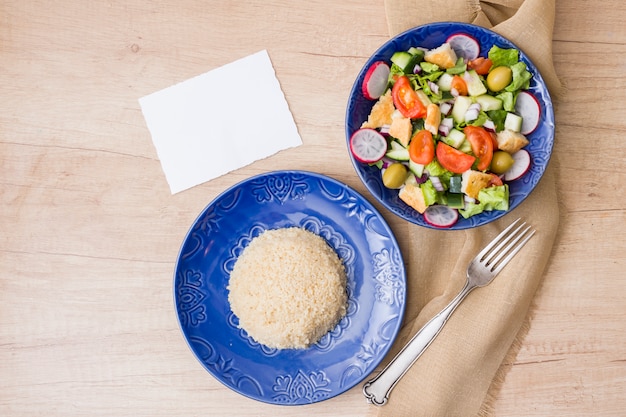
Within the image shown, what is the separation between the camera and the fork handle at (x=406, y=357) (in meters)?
2.24

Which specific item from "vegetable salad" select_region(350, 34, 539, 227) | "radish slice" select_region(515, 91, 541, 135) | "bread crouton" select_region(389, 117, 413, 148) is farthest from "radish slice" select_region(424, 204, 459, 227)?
"radish slice" select_region(515, 91, 541, 135)

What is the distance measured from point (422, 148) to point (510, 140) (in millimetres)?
291

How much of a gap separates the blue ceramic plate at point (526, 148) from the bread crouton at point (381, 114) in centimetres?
4

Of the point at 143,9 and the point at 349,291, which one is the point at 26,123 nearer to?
the point at 143,9

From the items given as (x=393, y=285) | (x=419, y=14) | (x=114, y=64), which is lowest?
(x=393, y=285)

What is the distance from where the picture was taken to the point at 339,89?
7.66 ft

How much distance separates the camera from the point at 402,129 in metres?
2.02

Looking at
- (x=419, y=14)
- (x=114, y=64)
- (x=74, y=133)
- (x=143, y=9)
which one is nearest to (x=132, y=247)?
(x=74, y=133)

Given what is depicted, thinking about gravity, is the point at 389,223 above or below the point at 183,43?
below

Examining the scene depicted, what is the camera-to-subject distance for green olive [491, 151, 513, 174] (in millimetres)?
2016

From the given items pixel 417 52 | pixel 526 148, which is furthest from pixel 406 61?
pixel 526 148

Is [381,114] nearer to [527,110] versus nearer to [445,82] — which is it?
[445,82]

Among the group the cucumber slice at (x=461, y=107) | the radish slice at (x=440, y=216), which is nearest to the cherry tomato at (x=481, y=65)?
the cucumber slice at (x=461, y=107)

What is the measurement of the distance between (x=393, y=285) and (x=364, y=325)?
19 centimetres
